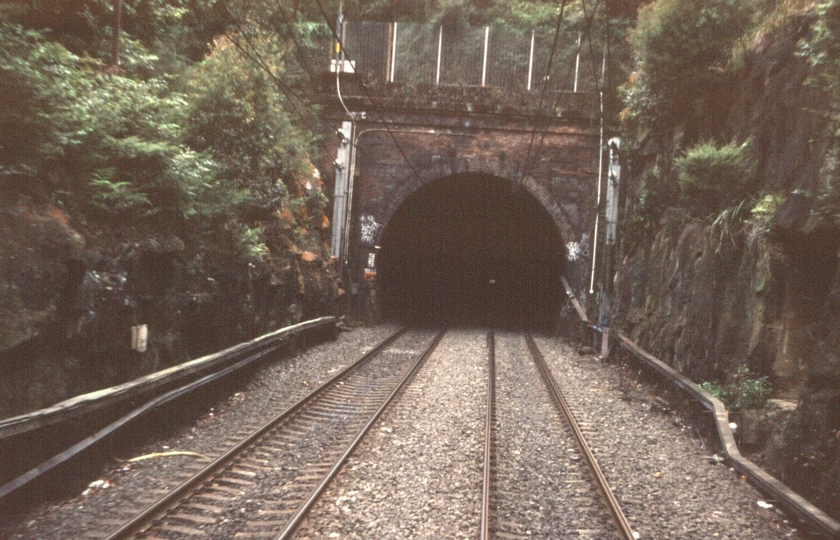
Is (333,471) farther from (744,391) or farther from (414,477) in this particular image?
(744,391)

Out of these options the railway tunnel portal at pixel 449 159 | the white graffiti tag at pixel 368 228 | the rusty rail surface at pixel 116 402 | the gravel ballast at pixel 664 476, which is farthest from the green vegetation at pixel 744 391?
the white graffiti tag at pixel 368 228

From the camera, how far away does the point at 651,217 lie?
14734 millimetres

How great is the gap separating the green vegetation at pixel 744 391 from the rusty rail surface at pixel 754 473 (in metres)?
0.33

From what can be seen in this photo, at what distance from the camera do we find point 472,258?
111ft

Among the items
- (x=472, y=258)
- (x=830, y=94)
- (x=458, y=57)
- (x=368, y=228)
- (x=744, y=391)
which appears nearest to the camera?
(x=830, y=94)

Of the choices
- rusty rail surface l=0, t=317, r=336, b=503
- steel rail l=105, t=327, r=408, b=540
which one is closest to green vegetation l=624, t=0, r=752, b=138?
steel rail l=105, t=327, r=408, b=540

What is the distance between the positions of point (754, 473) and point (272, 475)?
4.25 meters

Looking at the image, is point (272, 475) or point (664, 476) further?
point (664, 476)

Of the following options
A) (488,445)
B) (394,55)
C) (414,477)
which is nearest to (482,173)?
(394,55)

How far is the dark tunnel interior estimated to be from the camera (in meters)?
23.9

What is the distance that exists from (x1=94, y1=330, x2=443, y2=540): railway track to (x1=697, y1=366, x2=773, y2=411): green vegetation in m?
4.14

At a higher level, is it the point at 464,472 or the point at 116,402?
the point at 116,402

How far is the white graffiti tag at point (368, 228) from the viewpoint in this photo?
68.0ft

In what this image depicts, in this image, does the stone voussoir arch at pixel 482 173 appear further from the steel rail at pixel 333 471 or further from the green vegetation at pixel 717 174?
the steel rail at pixel 333 471
